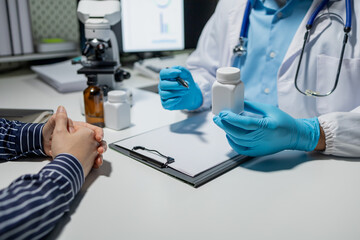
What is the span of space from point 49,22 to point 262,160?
62.1 inches

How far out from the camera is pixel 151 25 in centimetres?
A: 176

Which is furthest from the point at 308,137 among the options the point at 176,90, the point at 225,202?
the point at 176,90

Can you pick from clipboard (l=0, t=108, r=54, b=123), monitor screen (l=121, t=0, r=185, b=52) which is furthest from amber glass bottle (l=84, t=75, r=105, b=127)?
monitor screen (l=121, t=0, r=185, b=52)

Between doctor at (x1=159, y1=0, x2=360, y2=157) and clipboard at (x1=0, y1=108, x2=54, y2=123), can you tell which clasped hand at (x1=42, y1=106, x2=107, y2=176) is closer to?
clipboard at (x1=0, y1=108, x2=54, y2=123)

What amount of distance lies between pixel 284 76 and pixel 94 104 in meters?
0.59

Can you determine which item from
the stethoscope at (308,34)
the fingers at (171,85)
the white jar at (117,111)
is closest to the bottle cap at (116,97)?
the white jar at (117,111)

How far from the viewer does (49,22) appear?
1971 mm

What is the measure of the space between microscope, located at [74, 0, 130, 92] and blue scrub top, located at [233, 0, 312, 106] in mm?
447

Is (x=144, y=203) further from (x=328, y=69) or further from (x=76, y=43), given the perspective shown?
(x=76, y=43)

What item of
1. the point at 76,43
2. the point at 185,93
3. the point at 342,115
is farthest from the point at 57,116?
the point at 76,43

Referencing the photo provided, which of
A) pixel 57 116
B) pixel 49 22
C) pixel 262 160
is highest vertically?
pixel 49 22

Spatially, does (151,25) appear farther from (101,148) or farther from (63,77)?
(101,148)

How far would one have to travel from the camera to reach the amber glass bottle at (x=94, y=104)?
1.04 metres

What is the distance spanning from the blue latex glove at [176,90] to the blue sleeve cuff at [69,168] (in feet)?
1.41
